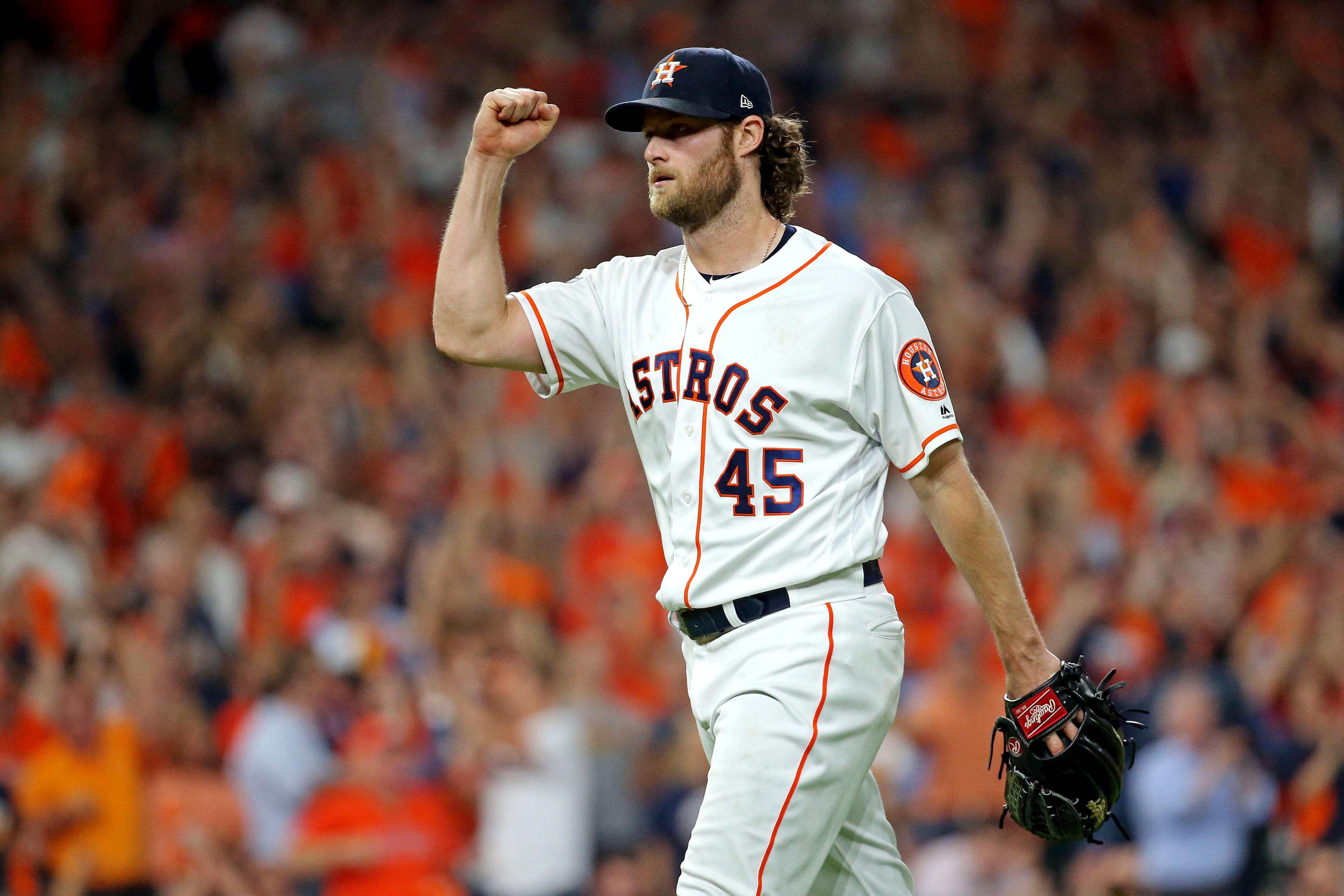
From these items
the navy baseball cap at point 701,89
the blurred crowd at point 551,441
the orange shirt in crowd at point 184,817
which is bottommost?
the orange shirt in crowd at point 184,817

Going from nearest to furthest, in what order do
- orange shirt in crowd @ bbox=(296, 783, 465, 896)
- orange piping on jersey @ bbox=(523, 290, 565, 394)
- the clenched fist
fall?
1. the clenched fist
2. orange piping on jersey @ bbox=(523, 290, 565, 394)
3. orange shirt in crowd @ bbox=(296, 783, 465, 896)

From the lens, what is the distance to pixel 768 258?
3.01m

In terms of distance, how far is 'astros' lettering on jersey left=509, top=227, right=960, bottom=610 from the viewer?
2826mm

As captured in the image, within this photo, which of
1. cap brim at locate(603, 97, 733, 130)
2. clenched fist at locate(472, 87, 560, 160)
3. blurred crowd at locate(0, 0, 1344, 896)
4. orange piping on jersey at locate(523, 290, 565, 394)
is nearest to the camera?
cap brim at locate(603, 97, 733, 130)

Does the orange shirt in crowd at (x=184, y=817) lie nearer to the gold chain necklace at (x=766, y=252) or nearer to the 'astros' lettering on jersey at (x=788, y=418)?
the 'astros' lettering on jersey at (x=788, y=418)

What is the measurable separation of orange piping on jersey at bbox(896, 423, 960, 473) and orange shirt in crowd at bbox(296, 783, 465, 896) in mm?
3606

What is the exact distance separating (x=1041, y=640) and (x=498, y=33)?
26.2 feet

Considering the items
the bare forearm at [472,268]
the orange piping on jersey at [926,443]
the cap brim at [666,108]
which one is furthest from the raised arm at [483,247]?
the orange piping on jersey at [926,443]

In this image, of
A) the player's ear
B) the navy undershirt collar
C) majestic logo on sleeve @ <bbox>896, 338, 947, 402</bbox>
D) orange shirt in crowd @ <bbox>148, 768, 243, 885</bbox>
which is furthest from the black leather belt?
orange shirt in crowd @ <bbox>148, 768, 243, 885</bbox>

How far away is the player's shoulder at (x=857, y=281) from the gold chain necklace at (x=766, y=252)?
93 millimetres

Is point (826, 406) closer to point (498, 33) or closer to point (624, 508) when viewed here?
point (624, 508)

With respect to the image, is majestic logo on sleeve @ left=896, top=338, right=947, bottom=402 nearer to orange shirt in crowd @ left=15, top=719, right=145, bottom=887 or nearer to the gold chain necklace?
the gold chain necklace

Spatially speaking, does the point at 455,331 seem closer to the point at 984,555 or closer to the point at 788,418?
the point at 788,418

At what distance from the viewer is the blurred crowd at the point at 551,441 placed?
5973 mm
